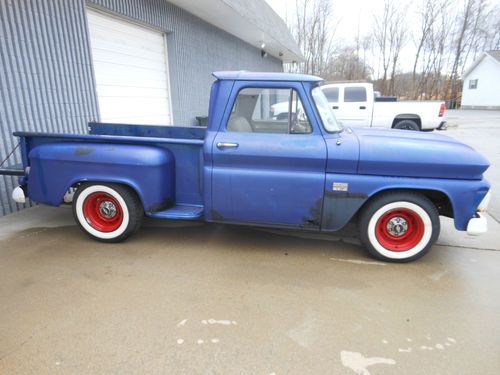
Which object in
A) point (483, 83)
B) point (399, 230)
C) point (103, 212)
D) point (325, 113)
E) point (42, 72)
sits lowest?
point (399, 230)

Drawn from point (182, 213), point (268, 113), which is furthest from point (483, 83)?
point (182, 213)

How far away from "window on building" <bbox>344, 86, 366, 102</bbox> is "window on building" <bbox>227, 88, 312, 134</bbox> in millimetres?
8986

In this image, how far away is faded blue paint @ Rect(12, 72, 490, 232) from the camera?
3.38 m

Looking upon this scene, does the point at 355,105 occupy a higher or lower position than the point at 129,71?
lower

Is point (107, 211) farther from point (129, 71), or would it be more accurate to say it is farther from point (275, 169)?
point (129, 71)

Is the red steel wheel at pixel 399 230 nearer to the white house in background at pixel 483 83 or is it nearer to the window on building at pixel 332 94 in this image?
the window on building at pixel 332 94

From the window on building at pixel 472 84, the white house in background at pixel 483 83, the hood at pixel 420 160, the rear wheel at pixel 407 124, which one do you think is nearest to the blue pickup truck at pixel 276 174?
the hood at pixel 420 160

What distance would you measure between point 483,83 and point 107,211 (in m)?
43.5

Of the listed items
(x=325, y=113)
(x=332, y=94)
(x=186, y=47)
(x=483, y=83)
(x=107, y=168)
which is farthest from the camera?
(x=483, y=83)

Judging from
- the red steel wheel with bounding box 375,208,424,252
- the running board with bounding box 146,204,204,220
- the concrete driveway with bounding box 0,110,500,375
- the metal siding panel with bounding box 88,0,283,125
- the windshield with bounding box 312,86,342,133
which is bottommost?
the concrete driveway with bounding box 0,110,500,375

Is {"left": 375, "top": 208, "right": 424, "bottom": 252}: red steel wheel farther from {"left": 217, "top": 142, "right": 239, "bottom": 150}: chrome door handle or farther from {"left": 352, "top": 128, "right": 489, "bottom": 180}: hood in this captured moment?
{"left": 217, "top": 142, "right": 239, "bottom": 150}: chrome door handle

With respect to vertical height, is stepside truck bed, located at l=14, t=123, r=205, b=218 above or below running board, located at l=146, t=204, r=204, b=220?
above

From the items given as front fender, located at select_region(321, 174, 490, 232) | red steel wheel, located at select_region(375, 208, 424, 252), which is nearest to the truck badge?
front fender, located at select_region(321, 174, 490, 232)

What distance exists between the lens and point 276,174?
11.7 feet
